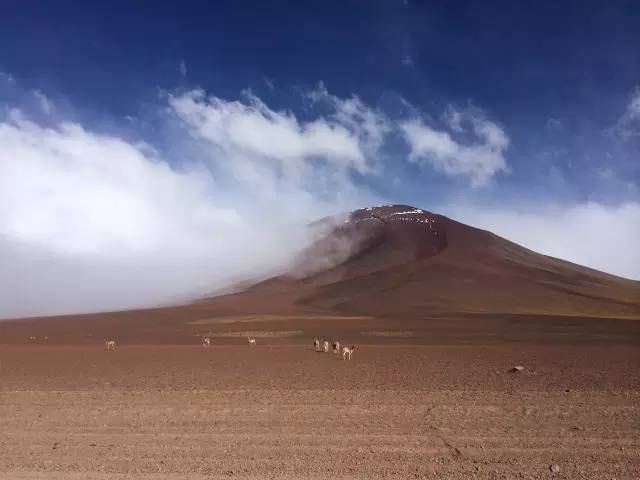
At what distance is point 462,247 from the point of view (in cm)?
12488

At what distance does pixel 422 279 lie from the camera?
96875 millimetres

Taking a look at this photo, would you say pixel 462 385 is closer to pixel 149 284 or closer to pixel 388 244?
pixel 388 244

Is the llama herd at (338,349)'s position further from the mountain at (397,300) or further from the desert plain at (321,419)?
the mountain at (397,300)

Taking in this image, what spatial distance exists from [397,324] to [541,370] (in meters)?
35.7

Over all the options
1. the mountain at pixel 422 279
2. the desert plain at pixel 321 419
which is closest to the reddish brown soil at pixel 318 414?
the desert plain at pixel 321 419

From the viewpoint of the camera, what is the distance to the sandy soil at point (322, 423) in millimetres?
8195

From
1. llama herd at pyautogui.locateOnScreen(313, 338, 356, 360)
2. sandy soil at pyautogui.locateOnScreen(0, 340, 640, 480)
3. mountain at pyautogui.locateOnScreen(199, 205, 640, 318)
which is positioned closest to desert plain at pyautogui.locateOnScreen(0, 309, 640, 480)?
sandy soil at pyautogui.locateOnScreen(0, 340, 640, 480)

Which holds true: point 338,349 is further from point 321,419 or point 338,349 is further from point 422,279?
point 422,279

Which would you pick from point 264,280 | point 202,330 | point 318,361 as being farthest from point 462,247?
point 318,361

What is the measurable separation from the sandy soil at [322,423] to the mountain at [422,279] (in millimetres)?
54466

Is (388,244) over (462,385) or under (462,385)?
over

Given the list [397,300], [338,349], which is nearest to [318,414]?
[338,349]

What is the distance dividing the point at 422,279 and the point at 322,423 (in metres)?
87.8

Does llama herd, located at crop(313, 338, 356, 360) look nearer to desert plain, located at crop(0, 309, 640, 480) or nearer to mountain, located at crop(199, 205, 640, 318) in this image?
desert plain, located at crop(0, 309, 640, 480)
